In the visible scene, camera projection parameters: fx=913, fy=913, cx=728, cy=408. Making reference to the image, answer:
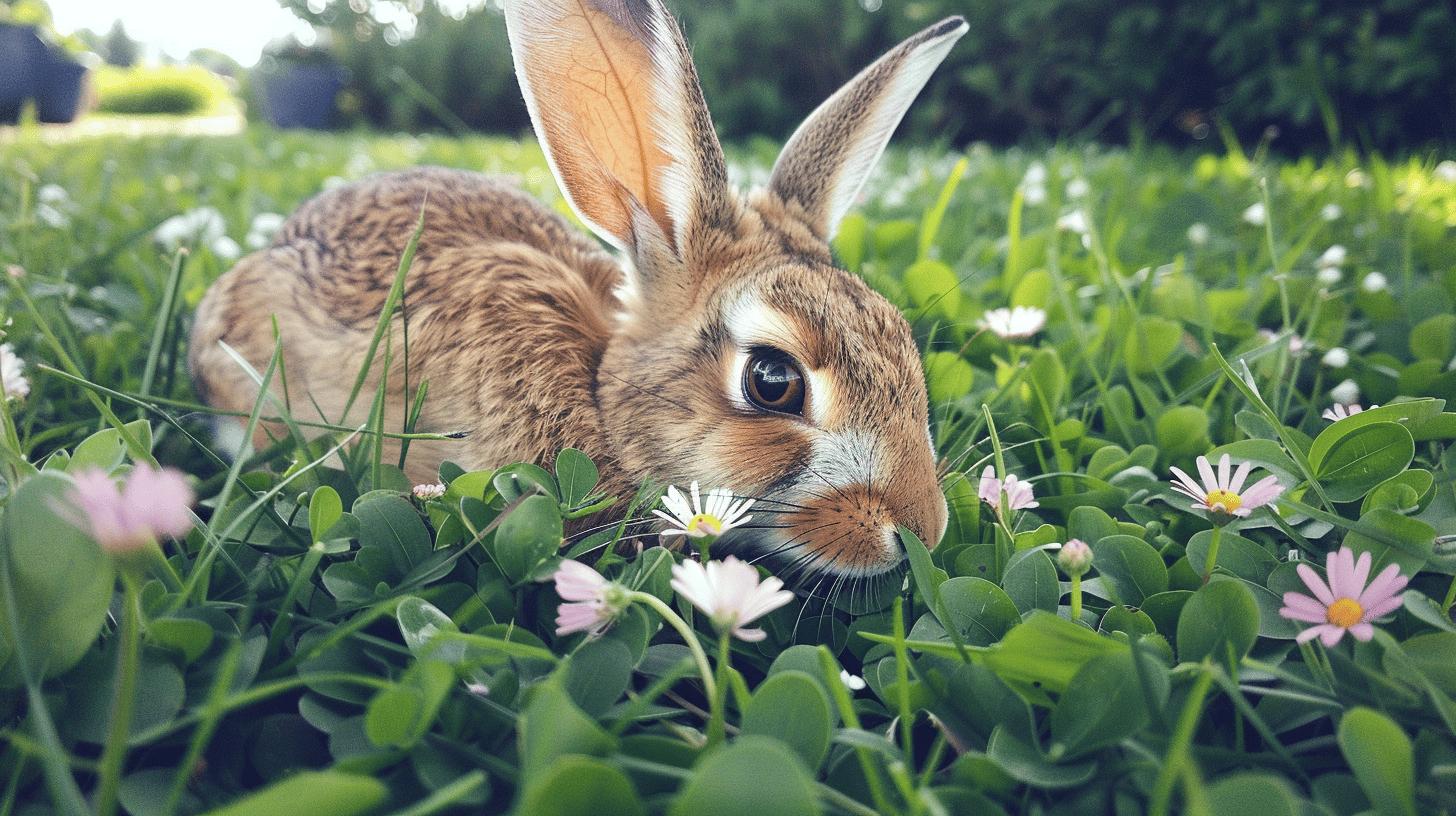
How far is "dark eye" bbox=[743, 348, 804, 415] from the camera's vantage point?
5.87 feet

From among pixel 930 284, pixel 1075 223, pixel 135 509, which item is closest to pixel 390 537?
pixel 135 509

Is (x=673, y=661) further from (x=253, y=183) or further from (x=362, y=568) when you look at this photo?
(x=253, y=183)

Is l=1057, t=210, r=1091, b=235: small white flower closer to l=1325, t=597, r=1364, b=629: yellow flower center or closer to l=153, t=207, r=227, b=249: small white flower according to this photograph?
l=1325, t=597, r=1364, b=629: yellow flower center

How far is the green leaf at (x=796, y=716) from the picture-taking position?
112cm

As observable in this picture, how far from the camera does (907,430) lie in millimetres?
1772

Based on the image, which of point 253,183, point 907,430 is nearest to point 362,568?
point 907,430

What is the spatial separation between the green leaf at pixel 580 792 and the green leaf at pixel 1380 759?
837 millimetres

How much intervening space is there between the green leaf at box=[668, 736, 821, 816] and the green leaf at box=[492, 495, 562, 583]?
1.83 ft

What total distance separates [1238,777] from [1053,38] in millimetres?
10130

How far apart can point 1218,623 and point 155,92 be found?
31.6 m

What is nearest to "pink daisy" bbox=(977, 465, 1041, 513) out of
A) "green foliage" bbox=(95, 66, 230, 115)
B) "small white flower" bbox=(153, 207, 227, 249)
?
"small white flower" bbox=(153, 207, 227, 249)

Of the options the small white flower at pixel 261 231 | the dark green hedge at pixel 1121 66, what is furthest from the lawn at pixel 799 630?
the dark green hedge at pixel 1121 66

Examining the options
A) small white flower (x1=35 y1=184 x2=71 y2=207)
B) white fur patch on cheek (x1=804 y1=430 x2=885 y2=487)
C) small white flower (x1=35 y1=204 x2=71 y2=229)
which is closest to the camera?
white fur patch on cheek (x1=804 y1=430 x2=885 y2=487)

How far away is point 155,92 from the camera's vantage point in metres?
26.1
